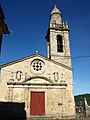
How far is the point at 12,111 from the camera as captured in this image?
58.8 feet

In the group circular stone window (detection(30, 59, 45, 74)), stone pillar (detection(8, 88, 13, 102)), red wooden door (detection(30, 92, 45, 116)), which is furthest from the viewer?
circular stone window (detection(30, 59, 45, 74))

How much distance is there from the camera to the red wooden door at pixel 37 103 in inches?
750

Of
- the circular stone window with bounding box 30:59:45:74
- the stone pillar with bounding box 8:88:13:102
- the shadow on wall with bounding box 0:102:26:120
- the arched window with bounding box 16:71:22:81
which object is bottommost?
the shadow on wall with bounding box 0:102:26:120

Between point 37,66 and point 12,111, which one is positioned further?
point 37,66

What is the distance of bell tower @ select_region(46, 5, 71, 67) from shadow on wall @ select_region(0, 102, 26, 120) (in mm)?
8403

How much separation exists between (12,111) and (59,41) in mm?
12708

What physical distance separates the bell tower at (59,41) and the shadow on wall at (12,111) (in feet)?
27.6

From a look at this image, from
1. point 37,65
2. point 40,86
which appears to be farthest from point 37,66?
point 40,86

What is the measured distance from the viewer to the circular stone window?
20.9 metres

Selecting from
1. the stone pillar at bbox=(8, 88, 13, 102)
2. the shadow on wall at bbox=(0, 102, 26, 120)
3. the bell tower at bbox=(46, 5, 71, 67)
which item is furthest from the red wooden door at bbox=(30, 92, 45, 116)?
the bell tower at bbox=(46, 5, 71, 67)

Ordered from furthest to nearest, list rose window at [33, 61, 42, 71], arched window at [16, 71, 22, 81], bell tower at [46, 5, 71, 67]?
bell tower at [46, 5, 71, 67] → rose window at [33, 61, 42, 71] → arched window at [16, 71, 22, 81]

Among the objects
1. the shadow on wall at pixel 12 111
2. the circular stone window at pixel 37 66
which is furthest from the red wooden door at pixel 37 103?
the circular stone window at pixel 37 66

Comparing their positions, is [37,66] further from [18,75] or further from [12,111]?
[12,111]

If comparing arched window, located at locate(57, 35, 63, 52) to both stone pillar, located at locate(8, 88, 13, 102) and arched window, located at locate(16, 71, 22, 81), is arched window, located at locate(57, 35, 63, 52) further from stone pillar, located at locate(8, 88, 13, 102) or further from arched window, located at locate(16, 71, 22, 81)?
stone pillar, located at locate(8, 88, 13, 102)
